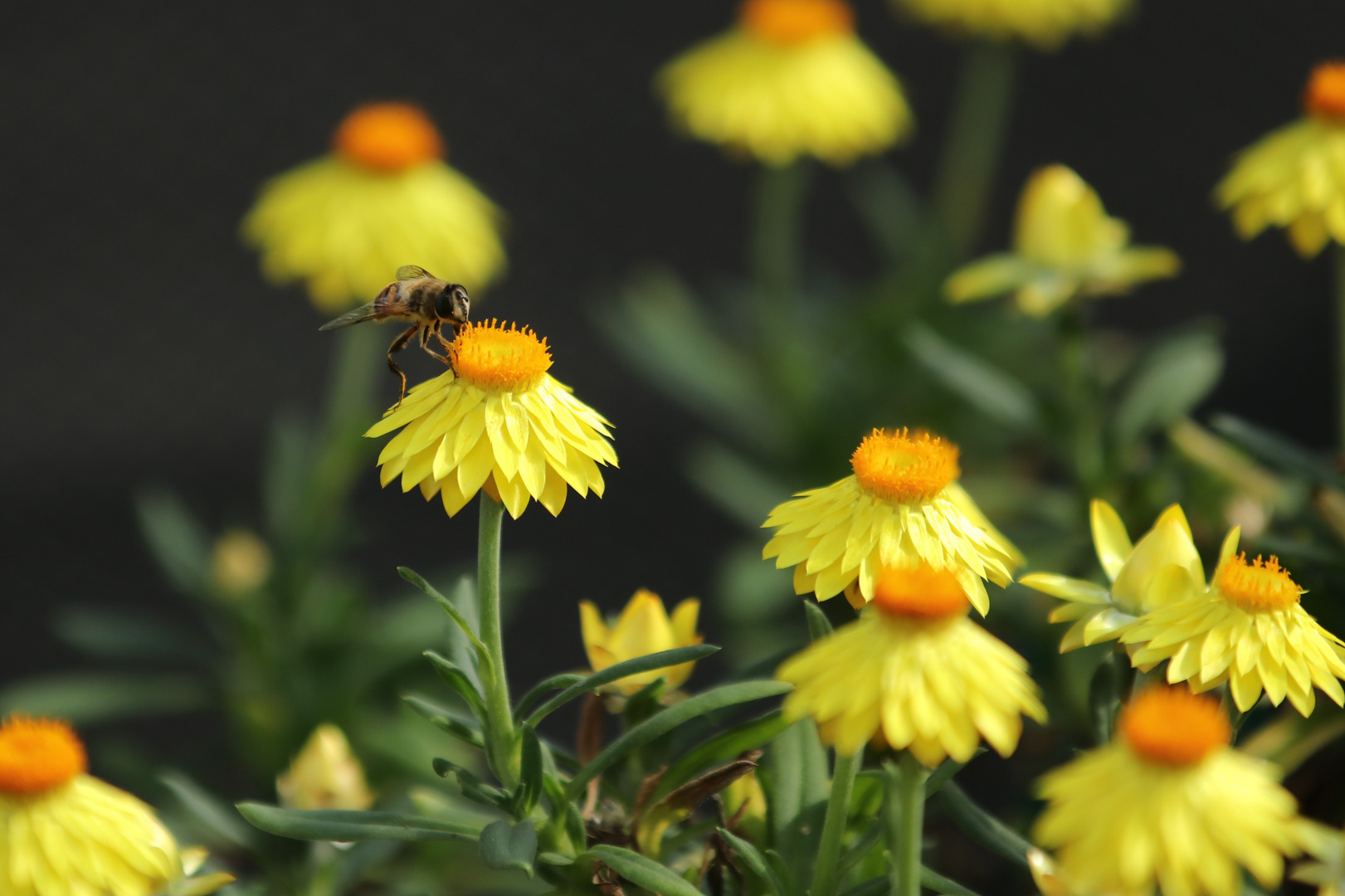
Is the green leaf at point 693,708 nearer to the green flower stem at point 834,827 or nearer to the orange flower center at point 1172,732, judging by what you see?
the green flower stem at point 834,827

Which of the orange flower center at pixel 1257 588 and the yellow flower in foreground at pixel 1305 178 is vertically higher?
the yellow flower in foreground at pixel 1305 178

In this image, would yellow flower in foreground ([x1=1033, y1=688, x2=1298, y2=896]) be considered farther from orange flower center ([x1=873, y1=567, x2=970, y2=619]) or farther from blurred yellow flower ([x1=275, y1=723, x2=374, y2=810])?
blurred yellow flower ([x1=275, y1=723, x2=374, y2=810])

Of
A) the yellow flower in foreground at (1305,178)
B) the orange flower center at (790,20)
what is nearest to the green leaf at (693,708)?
the yellow flower in foreground at (1305,178)

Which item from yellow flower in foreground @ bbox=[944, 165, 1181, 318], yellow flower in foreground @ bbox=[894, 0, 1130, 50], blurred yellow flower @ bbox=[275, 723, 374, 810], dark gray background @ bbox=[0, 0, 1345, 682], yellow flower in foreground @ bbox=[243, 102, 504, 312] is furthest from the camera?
dark gray background @ bbox=[0, 0, 1345, 682]

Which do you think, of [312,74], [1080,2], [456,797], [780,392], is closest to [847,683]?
[456,797]

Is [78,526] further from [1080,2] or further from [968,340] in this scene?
[1080,2]

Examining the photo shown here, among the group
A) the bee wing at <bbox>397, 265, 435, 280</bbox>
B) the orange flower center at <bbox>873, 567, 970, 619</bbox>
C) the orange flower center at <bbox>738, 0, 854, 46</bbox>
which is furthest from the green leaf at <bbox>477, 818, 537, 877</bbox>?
the orange flower center at <bbox>738, 0, 854, 46</bbox>

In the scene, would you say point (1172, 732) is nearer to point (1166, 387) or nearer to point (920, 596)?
point (920, 596)
